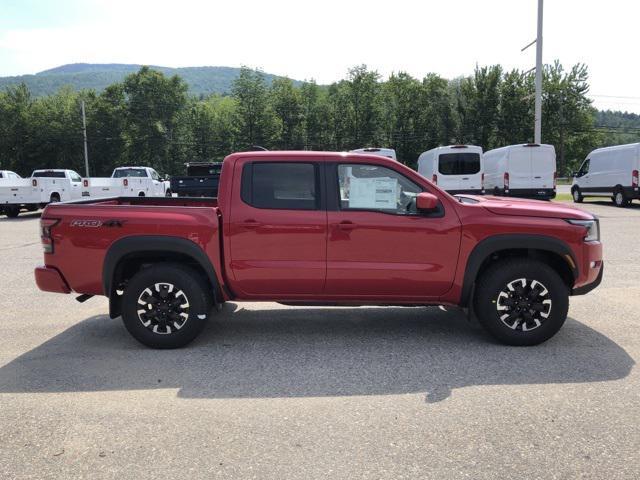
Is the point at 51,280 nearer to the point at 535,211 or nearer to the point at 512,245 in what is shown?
the point at 512,245

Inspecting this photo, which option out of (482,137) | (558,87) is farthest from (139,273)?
(558,87)

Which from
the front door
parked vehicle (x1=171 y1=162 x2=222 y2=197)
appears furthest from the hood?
parked vehicle (x1=171 y1=162 x2=222 y2=197)

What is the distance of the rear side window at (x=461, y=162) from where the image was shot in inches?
874

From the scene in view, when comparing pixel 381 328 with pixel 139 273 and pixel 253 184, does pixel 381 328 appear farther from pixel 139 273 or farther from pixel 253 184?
pixel 139 273

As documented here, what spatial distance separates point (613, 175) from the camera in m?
22.4

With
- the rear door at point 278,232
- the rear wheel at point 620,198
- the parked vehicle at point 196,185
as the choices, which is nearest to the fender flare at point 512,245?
the rear door at point 278,232

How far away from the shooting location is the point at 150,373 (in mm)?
4535

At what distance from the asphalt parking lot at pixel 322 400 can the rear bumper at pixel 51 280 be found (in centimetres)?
59

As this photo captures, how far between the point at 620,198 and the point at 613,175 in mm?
1043

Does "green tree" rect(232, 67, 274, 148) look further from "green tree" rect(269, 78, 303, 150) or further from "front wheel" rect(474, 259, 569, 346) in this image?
"front wheel" rect(474, 259, 569, 346)

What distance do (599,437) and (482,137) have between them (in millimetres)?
62784

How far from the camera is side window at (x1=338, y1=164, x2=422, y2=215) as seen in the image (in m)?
5.06

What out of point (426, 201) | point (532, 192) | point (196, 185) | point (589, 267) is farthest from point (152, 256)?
point (532, 192)

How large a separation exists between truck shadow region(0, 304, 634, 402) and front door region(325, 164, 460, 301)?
62 cm
